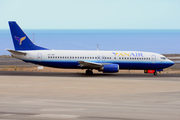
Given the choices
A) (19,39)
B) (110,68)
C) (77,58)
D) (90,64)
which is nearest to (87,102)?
(110,68)

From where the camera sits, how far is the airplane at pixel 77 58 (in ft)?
123

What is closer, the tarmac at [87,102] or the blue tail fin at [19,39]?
the tarmac at [87,102]

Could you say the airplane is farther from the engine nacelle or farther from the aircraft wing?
the engine nacelle

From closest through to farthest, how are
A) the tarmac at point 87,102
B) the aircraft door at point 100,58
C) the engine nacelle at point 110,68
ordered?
the tarmac at point 87,102, the engine nacelle at point 110,68, the aircraft door at point 100,58

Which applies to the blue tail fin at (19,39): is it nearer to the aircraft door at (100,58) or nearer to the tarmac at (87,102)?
the aircraft door at (100,58)

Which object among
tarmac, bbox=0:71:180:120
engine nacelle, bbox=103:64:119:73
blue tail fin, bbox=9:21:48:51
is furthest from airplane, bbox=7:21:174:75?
tarmac, bbox=0:71:180:120

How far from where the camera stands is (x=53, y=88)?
85.8 feet

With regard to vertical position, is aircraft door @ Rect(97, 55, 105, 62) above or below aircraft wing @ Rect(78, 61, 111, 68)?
above

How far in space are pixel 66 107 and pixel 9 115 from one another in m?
3.90

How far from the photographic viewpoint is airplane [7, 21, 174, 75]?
37.6 m

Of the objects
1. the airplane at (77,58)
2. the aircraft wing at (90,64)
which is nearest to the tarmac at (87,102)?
Result: the aircraft wing at (90,64)

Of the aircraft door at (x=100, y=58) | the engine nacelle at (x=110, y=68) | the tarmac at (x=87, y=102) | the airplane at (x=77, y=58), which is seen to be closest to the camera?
the tarmac at (x=87, y=102)

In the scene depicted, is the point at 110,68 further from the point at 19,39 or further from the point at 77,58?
the point at 19,39

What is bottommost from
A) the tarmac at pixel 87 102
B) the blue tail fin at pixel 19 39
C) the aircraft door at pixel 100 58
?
the tarmac at pixel 87 102
